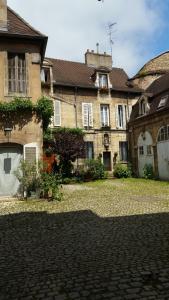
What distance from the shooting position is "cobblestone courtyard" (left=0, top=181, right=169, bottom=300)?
4.58 metres

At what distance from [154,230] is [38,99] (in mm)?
8411

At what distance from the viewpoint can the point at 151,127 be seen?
24.5 metres

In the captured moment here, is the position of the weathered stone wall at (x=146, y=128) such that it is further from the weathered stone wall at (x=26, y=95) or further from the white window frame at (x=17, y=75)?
the white window frame at (x=17, y=75)

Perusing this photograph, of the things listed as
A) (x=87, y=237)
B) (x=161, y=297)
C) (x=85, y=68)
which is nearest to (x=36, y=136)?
(x=87, y=237)

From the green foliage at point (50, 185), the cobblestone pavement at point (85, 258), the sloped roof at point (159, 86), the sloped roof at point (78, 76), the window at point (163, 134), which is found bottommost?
the cobblestone pavement at point (85, 258)

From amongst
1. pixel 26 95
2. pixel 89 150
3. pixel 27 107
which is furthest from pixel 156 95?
pixel 27 107

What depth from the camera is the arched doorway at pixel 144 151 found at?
24828mm

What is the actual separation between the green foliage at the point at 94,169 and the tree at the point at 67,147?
1712 millimetres

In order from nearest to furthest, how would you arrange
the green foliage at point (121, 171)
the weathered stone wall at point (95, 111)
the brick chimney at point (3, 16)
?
the brick chimney at point (3, 16) < the weathered stone wall at point (95, 111) < the green foliage at point (121, 171)

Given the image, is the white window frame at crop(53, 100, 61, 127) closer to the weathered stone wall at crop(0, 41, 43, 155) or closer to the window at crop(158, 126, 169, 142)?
the window at crop(158, 126, 169, 142)

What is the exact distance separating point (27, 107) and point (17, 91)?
101 centimetres

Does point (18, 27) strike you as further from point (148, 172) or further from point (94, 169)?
point (148, 172)

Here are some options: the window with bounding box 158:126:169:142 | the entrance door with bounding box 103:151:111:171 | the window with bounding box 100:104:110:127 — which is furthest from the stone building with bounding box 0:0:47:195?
the entrance door with bounding box 103:151:111:171

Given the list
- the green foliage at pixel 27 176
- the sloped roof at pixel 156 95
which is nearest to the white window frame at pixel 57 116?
the sloped roof at pixel 156 95
